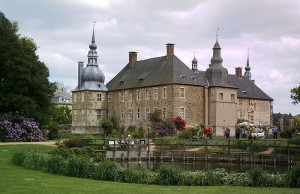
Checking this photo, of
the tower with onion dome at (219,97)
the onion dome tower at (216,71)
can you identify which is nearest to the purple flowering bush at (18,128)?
the tower with onion dome at (219,97)

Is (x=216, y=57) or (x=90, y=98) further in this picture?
(x=90, y=98)

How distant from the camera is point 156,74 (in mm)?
51656

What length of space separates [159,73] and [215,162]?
20.9 meters

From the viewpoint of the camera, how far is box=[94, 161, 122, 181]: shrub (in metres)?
17.2

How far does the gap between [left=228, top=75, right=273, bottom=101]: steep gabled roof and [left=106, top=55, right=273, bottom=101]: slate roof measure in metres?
8.59

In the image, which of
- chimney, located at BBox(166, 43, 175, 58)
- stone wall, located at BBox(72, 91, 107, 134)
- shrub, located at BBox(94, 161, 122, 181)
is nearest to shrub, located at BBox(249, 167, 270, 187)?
shrub, located at BBox(94, 161, 122, 181)

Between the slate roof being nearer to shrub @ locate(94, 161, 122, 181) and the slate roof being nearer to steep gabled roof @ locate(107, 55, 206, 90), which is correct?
steep gabled roof @ locate(107, 55, 206, 90)

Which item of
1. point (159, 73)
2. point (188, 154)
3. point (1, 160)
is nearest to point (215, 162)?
point (188, 154)

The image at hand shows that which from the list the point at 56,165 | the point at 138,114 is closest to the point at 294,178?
the point at 56,165

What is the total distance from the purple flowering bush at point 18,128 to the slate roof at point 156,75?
1675 cm

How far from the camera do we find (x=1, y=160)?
21.2 metres

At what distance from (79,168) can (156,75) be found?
3403 cm

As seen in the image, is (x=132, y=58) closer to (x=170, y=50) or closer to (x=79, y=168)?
(x=170, y=50)

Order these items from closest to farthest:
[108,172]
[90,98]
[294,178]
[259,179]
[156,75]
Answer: [294,178] → [259,179] → [108,172] → [156,75] → [90,98]
